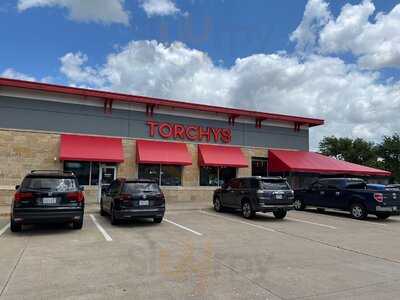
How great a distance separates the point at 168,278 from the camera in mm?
6613

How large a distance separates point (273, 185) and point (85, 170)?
10.9 metres

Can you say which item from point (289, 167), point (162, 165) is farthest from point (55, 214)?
point (289, 167)

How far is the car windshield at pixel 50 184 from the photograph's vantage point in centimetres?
1120

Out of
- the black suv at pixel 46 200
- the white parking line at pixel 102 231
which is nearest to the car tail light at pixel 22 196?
the black suv at pixel 46 200

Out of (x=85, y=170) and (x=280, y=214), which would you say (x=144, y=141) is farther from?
(x=280, y=214)

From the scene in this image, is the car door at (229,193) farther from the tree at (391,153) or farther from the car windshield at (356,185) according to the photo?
the tree at (391,153)

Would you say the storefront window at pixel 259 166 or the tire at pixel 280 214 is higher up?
the storefront window at pixel 259 166

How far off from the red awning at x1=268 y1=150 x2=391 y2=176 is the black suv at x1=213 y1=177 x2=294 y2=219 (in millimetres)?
8727

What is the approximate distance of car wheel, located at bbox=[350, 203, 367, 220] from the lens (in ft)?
54.4

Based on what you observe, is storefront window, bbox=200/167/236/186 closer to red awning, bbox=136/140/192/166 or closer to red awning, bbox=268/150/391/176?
red awning, bbox=136/140/192/166

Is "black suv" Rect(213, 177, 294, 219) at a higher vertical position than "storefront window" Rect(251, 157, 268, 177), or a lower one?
lower

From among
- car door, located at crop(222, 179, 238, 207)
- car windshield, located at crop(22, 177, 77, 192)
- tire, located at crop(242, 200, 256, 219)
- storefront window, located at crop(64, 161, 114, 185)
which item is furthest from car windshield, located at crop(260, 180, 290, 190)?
storefront window, located at crop(64, 161, 114, 185)

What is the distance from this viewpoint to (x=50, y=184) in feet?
37.5

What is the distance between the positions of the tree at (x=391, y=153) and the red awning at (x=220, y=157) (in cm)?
4289
